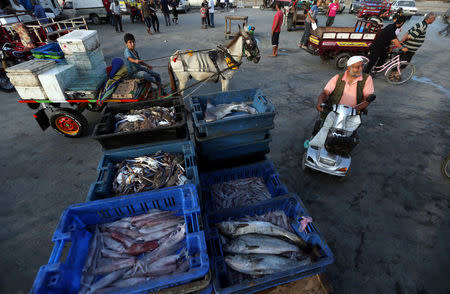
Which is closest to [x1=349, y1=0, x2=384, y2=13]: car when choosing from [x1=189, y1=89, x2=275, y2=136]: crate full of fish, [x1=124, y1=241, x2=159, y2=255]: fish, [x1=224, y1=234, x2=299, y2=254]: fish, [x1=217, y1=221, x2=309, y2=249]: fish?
[x1=189, y1=89, x2=275, y2=136]: crate full of fish

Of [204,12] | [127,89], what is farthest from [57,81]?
[204,12]

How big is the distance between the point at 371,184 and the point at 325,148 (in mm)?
1462

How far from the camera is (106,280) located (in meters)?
1.70

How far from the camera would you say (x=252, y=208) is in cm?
260

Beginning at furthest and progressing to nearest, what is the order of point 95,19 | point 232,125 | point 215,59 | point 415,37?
point 95,19 < point 415,37 < point 215,59 < point 232,125

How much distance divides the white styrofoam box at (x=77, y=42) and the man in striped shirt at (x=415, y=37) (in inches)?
388

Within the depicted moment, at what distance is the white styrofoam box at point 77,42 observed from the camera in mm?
4586

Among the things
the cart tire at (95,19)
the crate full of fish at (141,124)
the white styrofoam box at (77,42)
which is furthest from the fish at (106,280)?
the cart tire at (95,19)

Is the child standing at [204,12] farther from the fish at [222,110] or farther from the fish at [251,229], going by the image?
the fish at [251,229]

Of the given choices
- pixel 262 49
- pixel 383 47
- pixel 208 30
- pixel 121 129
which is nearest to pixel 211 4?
pixel 208 30

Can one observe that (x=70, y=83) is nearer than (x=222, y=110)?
No

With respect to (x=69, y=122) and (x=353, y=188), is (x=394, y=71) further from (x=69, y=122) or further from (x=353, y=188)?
(x=69, y=122)

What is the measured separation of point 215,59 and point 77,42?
335 cm

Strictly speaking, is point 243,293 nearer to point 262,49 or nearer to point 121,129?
point 121,129
